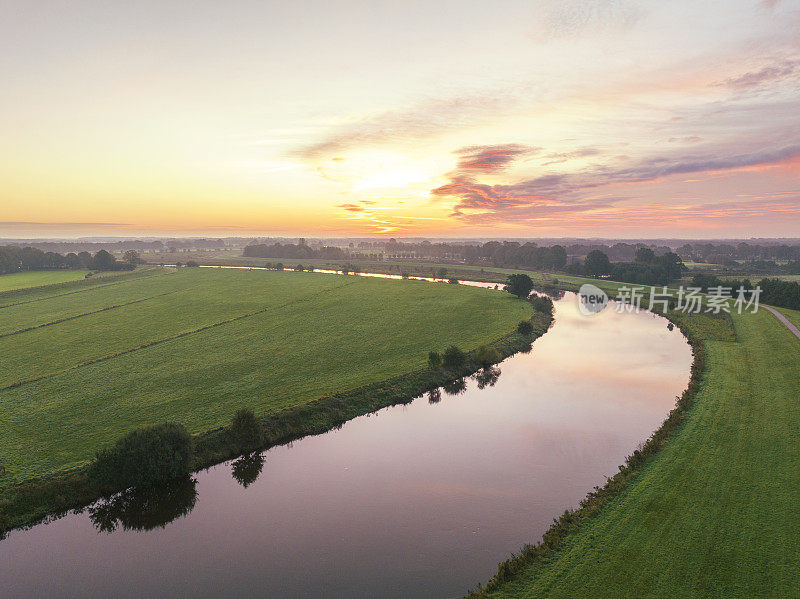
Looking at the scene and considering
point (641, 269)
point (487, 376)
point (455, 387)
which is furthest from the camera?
point (641, 269)

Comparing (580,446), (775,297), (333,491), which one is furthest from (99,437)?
(775,297)

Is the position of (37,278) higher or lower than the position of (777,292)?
lower

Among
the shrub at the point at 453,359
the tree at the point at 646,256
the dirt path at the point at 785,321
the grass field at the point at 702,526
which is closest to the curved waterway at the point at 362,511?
the grass field at the point at 702,526

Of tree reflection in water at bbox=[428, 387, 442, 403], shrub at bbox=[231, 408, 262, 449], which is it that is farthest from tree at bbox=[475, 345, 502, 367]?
shrub at bbox=[231, 408, 262, 449]

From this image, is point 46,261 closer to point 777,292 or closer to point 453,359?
point 453,359

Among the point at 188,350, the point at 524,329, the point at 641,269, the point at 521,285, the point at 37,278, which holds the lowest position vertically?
the point at 188,350

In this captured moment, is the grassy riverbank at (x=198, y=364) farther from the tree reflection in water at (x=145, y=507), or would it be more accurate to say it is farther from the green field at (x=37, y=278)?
the green field at (x=37, y=278)

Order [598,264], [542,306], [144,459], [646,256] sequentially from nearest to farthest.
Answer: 1. [144,459]
2. [542,306]
3. [598,264]
4. [646,256]

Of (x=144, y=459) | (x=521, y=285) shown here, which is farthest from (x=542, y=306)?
(x=144, y=459)
